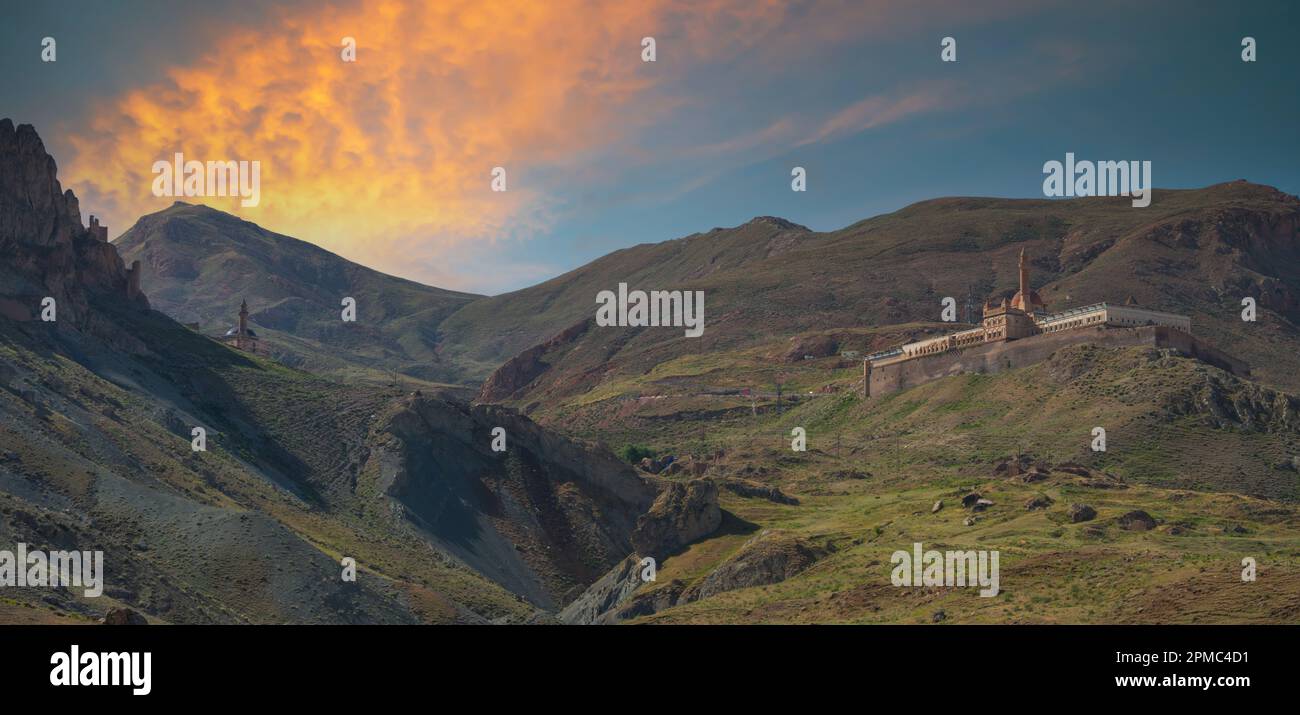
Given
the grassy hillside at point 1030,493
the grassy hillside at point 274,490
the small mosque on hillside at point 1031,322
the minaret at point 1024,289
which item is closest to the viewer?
the grassy hillside at point 1030,493

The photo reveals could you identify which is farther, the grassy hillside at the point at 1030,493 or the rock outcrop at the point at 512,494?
the rock outcrop at the point at 512,494

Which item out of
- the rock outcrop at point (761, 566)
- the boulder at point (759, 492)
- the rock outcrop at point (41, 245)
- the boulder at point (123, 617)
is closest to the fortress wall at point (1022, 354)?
the boulder at point (759, 492)

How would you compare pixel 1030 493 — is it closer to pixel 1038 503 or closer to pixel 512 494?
pixel 1038 503

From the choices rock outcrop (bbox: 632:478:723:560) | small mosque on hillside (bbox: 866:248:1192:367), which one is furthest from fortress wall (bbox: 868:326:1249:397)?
rock outcrop (bbox: 632:478:723:560)

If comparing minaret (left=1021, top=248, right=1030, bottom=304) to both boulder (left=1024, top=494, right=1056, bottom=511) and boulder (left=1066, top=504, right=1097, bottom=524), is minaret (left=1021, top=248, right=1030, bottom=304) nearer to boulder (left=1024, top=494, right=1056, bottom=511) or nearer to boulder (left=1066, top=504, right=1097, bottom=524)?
boulder (left=1024, top=494, right=1056, bottom=511)

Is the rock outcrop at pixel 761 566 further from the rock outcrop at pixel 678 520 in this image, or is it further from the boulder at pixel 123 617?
the boulder at pixel 123 617

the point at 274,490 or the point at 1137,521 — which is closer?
the point at 1137,521
